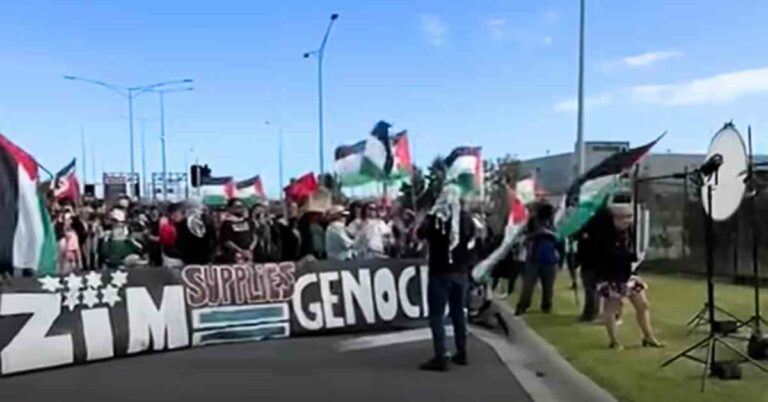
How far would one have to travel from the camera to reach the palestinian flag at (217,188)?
1465 inches

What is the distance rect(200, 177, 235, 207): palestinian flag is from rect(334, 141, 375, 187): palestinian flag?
13364mm

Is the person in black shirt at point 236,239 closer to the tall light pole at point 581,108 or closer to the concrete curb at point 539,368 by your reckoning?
the concrete curb at point 539,368

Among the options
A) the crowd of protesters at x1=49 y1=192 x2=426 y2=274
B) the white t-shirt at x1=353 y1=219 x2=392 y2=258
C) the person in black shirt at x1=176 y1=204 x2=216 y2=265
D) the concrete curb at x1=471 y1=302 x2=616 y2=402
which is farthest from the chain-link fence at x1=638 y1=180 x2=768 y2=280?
the person in black shirt at x1=176 y1=204 x2=216 y2=265

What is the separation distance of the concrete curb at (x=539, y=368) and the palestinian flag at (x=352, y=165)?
8639 millimetres

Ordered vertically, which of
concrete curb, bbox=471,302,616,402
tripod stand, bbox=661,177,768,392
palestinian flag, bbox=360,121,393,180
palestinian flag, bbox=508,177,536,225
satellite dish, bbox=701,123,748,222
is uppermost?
palestinian flag, bbox=360,121,393,180

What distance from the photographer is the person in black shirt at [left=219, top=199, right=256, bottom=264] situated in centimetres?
1459

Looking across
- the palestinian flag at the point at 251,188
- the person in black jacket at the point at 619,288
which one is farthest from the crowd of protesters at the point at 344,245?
the palestinian flag at the point at 251,188

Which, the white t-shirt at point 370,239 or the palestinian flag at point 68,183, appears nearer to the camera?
the white t-shirt at point 370,239

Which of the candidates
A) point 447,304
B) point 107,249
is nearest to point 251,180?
point 107,249

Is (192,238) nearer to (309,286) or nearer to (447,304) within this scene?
(309,286)

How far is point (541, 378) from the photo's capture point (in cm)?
1027

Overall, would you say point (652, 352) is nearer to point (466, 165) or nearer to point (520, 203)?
point (520, 203)

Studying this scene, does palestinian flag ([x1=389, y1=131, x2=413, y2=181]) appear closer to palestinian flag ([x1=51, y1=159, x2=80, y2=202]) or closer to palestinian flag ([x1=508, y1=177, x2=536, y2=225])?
palestinian flag ([x1=508, y1=177, x2=536, y2=225])

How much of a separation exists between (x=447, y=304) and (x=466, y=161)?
30.2ft
